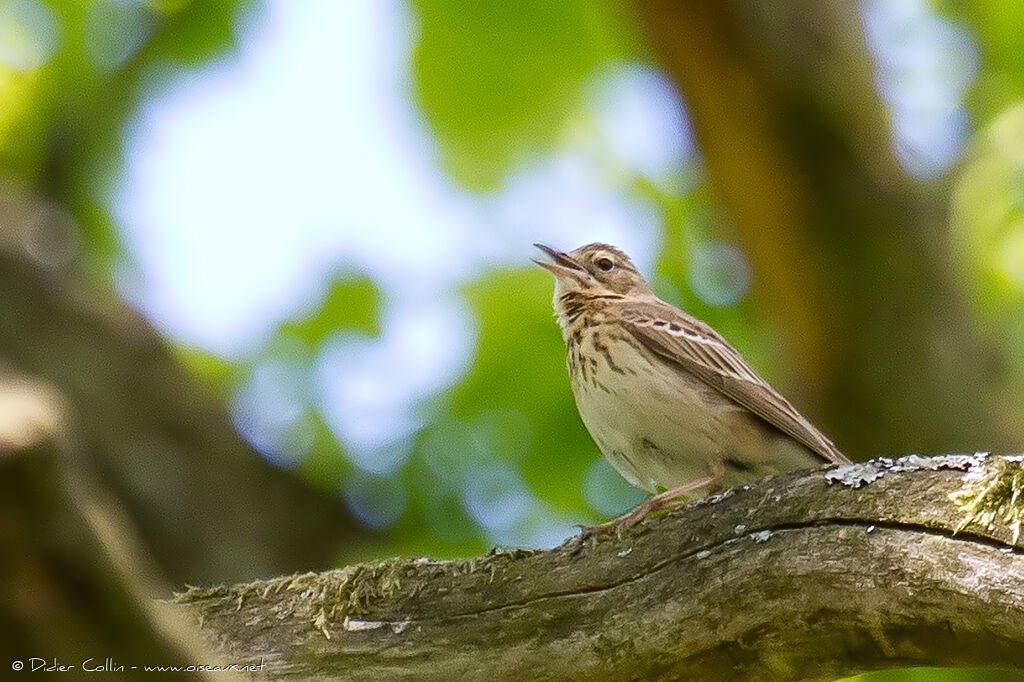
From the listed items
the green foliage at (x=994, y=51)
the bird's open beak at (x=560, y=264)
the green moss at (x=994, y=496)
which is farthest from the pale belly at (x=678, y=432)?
the green foliage at (x=994, y=51)

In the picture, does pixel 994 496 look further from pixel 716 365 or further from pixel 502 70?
pixel 502 70

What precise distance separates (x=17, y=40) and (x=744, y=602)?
10.0m

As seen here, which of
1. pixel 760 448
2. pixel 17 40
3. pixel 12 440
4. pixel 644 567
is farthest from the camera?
pixel 17 40

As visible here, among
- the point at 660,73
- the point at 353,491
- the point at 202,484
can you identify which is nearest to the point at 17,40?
the point at 202,484

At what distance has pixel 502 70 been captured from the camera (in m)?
11.9

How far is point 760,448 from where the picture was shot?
23.9 ft

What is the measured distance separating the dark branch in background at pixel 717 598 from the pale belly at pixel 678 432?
2.27 meters

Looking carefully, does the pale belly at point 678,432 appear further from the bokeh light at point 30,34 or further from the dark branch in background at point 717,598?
the bokeh light at point 30,34

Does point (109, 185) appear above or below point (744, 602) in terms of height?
above

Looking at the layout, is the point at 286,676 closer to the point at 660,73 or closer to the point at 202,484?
the point at 660,73

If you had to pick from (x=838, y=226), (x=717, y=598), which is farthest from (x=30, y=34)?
(x=717, y=598)

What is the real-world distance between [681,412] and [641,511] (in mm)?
1539

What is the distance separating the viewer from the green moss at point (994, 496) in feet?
13.4

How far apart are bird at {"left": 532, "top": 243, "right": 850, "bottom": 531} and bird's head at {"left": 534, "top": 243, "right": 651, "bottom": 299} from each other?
986 mm
